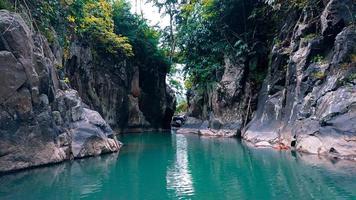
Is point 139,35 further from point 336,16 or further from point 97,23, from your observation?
point 336,16

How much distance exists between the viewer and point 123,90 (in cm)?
3047

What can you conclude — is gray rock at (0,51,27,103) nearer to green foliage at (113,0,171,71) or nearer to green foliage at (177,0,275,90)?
green foliage at (177,0,275,90)

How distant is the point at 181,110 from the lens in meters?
54.9

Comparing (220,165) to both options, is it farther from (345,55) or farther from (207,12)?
(207,12)

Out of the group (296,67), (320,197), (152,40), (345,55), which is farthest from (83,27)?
(320,197)

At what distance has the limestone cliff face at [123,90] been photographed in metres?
24.4

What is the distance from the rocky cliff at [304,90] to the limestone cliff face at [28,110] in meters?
9.14

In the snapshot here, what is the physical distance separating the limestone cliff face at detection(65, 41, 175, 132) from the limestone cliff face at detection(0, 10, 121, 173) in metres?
9.52

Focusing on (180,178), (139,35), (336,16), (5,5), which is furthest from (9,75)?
(139,35)

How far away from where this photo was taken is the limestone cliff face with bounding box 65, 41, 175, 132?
24406mm

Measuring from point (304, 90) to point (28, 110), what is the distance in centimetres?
1202

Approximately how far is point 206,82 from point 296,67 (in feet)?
35.3

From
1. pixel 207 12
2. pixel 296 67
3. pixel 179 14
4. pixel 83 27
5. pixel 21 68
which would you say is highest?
pixel 179 14

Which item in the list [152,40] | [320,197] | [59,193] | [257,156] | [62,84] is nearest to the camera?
[320,197]
